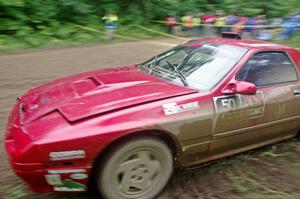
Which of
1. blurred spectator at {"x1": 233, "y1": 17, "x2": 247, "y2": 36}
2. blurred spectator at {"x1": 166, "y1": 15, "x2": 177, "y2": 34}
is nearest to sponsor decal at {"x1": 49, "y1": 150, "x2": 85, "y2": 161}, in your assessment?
blurred spectator at {"x1": 233, "y1": 17, "x2": 247, "y2": 36}

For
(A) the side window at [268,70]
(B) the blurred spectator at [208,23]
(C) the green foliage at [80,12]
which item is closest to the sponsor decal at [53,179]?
(A) the side window at [268,70]

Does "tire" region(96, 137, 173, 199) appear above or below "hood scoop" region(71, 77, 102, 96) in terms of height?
below

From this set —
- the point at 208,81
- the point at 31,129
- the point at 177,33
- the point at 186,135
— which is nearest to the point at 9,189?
the point at 31,129

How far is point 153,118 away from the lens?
3312 millimetres

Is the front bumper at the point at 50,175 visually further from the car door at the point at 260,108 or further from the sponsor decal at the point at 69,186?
the car door at the point at 260,108

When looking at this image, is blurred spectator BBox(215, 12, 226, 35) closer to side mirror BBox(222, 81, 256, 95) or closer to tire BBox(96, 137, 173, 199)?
side mirror BBox(222, 81, 256, 95)

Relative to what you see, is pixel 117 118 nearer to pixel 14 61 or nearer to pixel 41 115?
pixel 41 115

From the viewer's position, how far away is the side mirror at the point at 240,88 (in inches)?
145

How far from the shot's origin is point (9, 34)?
14.1 m

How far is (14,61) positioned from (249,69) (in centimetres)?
A: 793

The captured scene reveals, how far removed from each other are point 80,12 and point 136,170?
45.7ft

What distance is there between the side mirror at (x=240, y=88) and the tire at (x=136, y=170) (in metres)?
0.88

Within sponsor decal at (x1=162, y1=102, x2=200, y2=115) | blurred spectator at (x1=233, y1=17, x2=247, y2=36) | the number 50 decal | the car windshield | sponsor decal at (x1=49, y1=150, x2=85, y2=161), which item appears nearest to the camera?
sponsor decal at (x1=49, y1=150, x2=85, y2=161)

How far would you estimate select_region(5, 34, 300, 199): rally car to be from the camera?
3033mm
